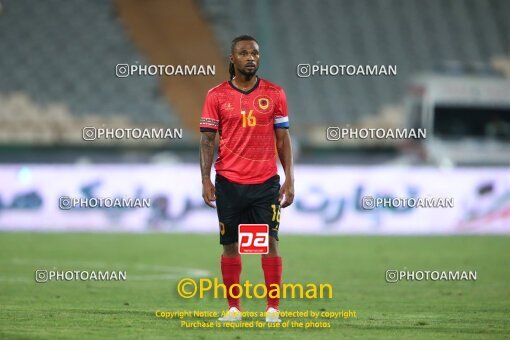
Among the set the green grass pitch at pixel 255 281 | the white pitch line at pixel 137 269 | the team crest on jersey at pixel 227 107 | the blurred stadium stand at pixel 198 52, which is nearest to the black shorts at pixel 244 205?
the team crest on jersey at pixel 227 107

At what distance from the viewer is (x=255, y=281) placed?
1465cm

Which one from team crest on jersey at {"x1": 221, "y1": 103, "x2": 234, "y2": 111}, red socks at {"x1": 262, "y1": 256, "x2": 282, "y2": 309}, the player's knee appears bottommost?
red socks at {"x1": 262, "y1": 256, "x2": 282, "y2": 309}

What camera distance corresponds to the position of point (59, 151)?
32469 millimetres

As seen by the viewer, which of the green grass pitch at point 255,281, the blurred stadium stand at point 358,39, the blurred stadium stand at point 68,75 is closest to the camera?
the green grass pitch at point 255,281

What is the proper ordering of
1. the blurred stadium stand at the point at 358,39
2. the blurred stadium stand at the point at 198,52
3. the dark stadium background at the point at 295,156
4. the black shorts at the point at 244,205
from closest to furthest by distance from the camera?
1. the black shorts at the point at 244,205
2. the dark stadium background at the point at 295,156
3. the blurred stadium stand at the point at 198,52
4. the blurred stadium stand at the point at 358,39

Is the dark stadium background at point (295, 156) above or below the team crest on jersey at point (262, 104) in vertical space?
above

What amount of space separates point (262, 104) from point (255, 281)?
543 centimetres

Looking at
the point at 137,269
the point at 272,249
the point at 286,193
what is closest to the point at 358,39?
the point at 137,269

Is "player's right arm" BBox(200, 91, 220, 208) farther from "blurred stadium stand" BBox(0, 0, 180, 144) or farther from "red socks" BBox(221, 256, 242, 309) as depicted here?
"blurred stadium stand" BBox(0, 0, 180, 144)

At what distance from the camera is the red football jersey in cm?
958

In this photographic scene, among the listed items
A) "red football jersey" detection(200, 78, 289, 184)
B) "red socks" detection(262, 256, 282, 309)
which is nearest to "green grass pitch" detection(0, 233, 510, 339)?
"red socks" detection(262, 256, 282, 309)

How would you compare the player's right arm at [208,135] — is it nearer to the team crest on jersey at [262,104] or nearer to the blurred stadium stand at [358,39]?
the team crest on jersey at [262,104]

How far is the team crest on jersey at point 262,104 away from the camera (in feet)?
31.4

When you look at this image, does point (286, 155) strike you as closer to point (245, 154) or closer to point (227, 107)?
point (245, 154)
